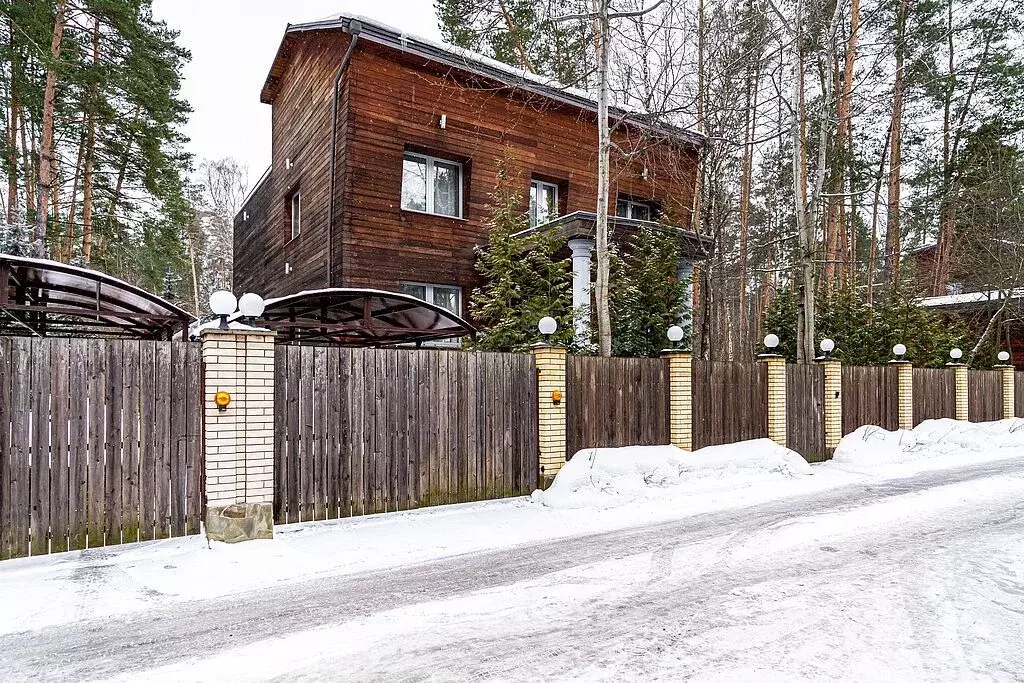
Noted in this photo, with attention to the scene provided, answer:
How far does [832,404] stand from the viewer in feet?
36.7

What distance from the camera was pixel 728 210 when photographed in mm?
13062

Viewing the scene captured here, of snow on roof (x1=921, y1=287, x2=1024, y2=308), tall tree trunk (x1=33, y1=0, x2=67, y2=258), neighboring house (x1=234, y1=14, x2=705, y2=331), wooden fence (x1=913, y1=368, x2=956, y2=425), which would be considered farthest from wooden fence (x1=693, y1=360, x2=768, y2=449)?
snow on roof (x1=921, y1=287, x2=1024, y2=308)

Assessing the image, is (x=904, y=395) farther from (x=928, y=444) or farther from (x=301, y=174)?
(x=301, y=174)

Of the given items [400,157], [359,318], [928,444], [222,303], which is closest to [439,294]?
[359,318]

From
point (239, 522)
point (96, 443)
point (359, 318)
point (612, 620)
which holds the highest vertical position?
point (359, 318)

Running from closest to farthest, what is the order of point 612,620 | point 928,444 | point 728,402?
point 612,620, point 728,402, point 928,444

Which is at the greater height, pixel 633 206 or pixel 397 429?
pixel 633 206

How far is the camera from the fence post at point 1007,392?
603 inches

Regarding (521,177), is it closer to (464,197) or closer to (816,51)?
(464,197)

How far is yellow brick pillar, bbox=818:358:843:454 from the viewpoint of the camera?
11109 millimetres

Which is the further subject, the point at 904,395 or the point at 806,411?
the point at 904,395

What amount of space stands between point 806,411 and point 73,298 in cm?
1173

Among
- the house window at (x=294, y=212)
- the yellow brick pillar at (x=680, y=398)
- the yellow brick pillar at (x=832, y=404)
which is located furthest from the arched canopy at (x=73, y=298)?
the yellow brick pillar at (x=832, y=404)

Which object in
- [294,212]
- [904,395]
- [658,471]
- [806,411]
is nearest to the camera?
[658,471]
